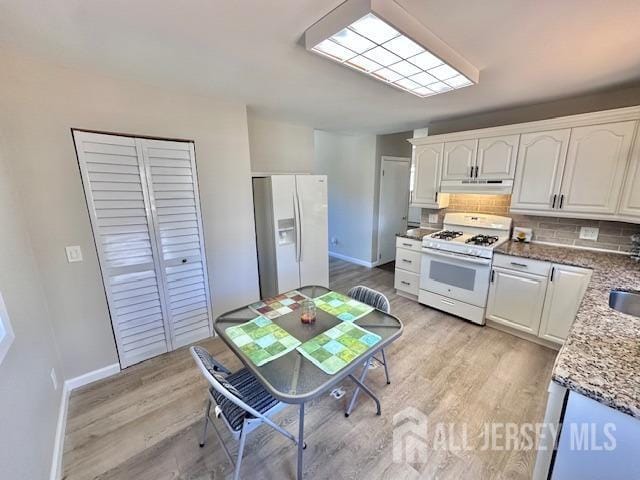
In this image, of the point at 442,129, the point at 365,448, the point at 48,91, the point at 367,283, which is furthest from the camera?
the point at 367,283

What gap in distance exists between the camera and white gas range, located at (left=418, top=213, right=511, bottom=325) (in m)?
2.83

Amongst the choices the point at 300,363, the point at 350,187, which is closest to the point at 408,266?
the point at 350,187

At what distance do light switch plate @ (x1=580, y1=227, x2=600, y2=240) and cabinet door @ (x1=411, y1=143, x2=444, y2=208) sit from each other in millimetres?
1497

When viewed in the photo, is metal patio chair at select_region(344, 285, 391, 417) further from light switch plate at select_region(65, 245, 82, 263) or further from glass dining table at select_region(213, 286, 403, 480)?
light switch plate at select_region(65, 245, 82, 263)

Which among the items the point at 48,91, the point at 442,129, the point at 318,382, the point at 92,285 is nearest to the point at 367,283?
the point at 442,129

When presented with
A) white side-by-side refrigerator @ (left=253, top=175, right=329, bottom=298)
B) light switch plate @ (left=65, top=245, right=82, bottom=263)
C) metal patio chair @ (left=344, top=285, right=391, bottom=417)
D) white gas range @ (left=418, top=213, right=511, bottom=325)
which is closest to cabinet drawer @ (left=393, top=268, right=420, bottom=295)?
white gas range @ (left=418, top=213, right=511, bottom=325)

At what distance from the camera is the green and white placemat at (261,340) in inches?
55.5

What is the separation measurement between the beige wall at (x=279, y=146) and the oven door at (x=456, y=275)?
88.0 inches

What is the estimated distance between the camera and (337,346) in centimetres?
147

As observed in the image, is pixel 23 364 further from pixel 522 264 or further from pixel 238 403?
pixel 522 264

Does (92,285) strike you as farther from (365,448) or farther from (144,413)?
(365,448)

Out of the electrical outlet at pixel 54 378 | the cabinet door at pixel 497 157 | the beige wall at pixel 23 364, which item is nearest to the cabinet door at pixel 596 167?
the cabinet door at pixel 497 157

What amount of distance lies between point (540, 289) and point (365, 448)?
7.36ft

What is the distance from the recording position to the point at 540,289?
2.49 m
